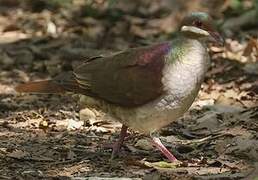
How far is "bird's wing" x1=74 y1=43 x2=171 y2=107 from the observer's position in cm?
442

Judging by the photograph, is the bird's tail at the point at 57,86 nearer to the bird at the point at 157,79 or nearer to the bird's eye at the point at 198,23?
Result: the bird at the point at 157,79

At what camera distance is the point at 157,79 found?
4391mm

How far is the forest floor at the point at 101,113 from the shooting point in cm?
448

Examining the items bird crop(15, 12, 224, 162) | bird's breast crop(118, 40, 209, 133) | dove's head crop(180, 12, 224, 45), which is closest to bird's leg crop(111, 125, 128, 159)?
bird crop(15, 12, 224, 162)

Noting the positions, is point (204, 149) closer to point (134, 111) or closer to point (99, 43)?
point (134, 111)

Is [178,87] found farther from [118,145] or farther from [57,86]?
[57,86]

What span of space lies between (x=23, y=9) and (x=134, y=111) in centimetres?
504

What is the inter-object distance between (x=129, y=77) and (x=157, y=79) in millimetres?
209

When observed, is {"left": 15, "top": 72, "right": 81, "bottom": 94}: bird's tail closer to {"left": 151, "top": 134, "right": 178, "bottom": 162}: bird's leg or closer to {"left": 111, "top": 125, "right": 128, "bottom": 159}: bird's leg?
{"left": 111, "top": 125, "right": 128, "bottom": 159}: bird's leg

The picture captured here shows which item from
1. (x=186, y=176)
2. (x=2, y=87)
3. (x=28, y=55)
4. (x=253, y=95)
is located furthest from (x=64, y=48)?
(x=186, y=176)

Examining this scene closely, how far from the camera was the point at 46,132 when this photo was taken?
533 cm

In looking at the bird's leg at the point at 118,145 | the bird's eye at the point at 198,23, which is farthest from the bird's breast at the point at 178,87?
the bird's leg at the point at 118,145

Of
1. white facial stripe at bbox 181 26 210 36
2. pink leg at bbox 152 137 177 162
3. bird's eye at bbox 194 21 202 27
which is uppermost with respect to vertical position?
bird's eye at bbox 194 21 202 27

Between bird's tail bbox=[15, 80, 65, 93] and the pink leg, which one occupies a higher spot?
bird's tail bbox=[15, 80, 65, 93]
